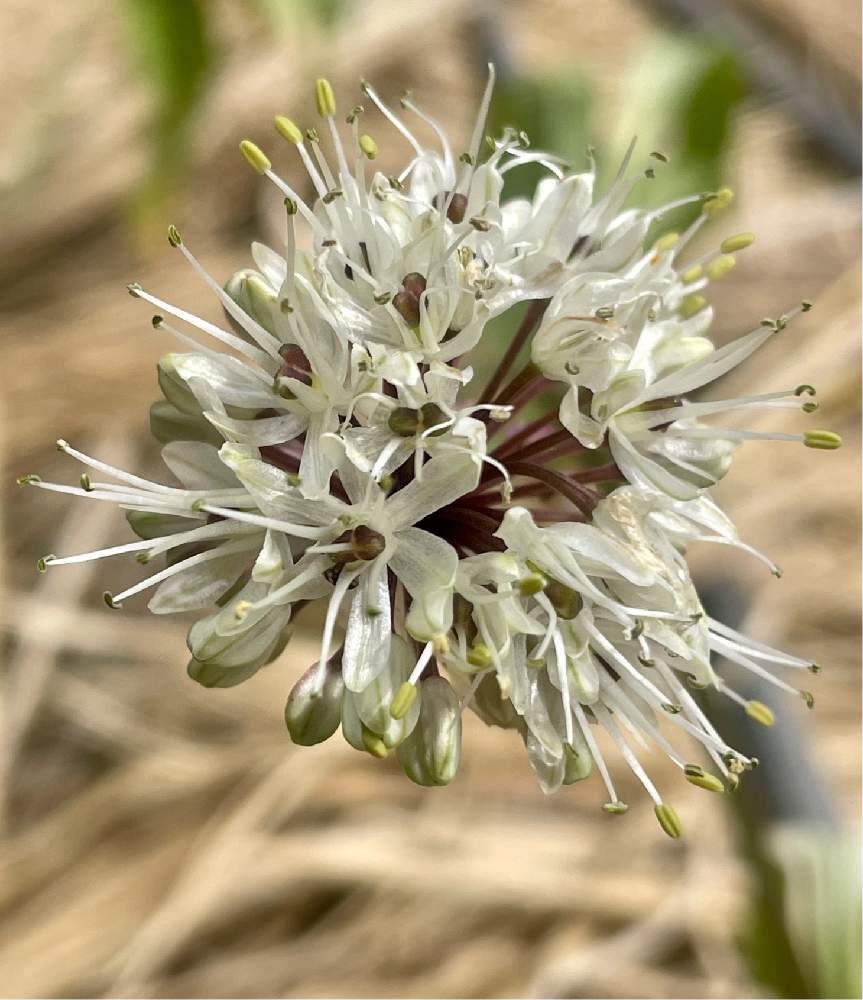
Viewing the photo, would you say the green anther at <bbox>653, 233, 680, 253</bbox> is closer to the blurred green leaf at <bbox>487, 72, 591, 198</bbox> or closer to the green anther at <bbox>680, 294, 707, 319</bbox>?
the green anther at <bbox>680, 294, 707, 319</bbox>

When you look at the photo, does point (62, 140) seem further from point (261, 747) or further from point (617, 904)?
point (617, 904)

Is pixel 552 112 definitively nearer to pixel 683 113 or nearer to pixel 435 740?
pixel 683 113

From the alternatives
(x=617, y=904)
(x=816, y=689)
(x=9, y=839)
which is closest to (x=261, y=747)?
(x=9, y=839)

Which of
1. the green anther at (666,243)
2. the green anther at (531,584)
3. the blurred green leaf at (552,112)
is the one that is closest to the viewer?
the green anther at (531,584)

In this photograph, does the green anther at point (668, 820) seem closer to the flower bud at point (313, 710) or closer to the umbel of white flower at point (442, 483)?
the umbel of white flower at point (442, 483)

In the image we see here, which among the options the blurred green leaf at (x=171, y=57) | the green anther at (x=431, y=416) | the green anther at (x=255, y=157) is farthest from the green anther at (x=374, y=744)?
the blurred green leaf at (x=171, y=57)

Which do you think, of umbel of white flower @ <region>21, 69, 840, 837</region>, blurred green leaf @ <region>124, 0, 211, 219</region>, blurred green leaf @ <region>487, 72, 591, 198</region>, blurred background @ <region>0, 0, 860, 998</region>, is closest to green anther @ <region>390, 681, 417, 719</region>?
umbel of white flower @ <region>21, 69, 840, 837</region>

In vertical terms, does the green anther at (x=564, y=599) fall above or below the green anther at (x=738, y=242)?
below
